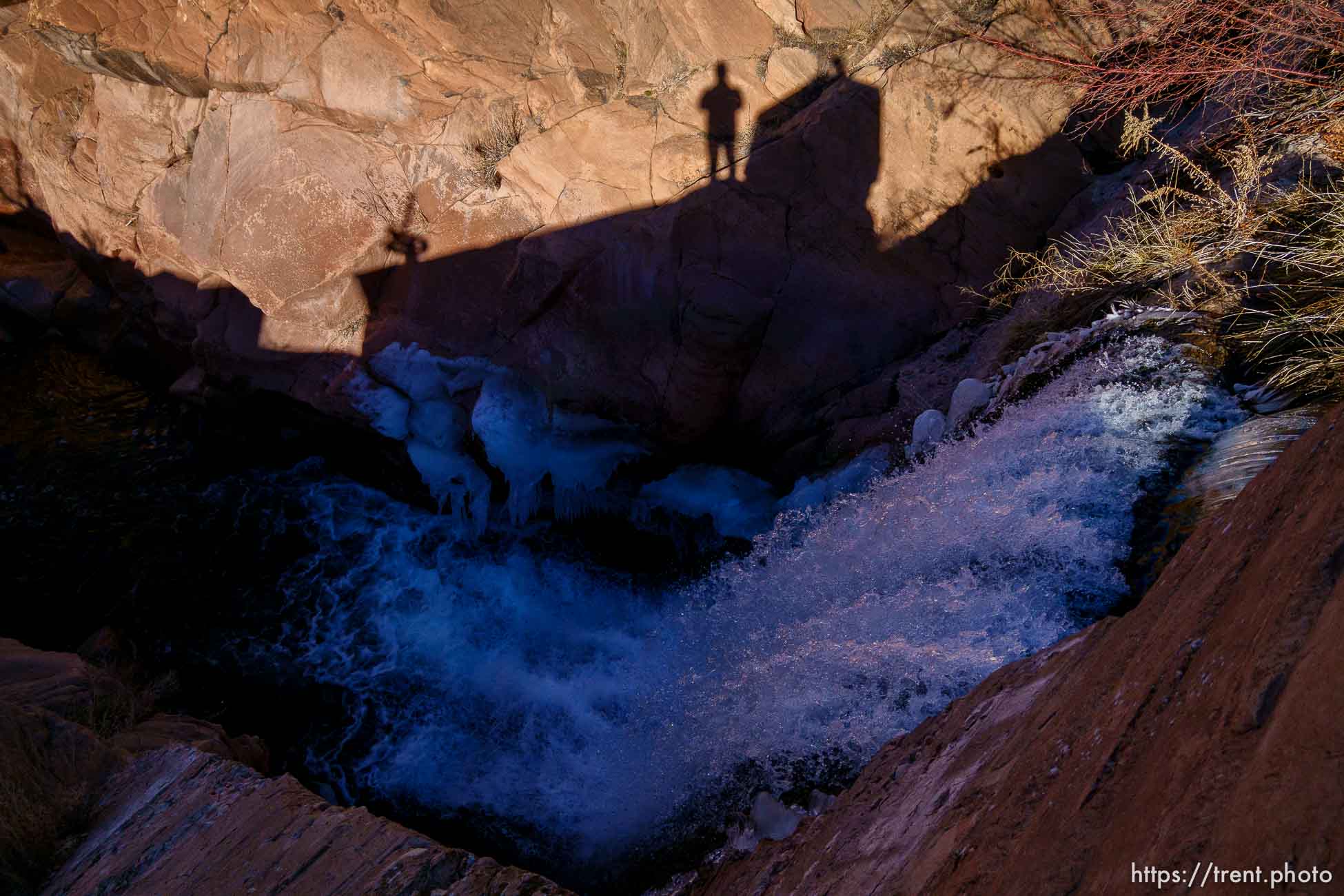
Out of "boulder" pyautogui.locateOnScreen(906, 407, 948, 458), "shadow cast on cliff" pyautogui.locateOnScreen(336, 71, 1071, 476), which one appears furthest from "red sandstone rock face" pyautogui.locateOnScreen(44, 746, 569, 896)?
"shadow cast on cliff" pyautogui.locateOnScreen(336, 71, 1071, 476)

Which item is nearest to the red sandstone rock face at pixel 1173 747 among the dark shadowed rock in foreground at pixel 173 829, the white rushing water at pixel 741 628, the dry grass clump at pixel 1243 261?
the white rushing water at pixel 741 628

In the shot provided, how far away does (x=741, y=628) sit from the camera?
455 centimetres

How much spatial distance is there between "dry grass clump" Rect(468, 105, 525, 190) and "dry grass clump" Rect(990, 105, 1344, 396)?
12.9 ft

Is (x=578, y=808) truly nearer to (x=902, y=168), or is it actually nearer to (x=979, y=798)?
(x=979, y=798)

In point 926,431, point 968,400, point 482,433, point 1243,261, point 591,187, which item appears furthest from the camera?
point 482,433

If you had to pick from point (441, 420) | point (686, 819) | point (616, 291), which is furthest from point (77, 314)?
point (686, 819)

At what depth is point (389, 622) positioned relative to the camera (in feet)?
19.4

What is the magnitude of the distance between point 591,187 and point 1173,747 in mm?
5458

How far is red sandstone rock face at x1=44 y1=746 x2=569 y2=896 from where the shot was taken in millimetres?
2510

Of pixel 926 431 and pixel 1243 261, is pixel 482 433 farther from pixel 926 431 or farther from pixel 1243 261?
pixel 1243 261

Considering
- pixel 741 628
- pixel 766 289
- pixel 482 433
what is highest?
pixel 766 289

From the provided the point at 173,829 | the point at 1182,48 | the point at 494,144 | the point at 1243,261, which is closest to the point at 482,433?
the point at 494,144

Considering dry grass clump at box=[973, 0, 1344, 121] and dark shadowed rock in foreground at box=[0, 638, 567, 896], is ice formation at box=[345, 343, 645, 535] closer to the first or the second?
→ dark shadowed rock in foreground at box=[0, 638, 567, 896]

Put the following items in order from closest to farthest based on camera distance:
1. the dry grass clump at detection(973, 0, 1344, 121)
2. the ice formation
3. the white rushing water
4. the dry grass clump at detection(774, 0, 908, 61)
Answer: the white rushing water, the dry grass clump at detection(973, 0, 1344, 121), the dry grass clump at detection(774, 0, 908, 61), the ice formation
